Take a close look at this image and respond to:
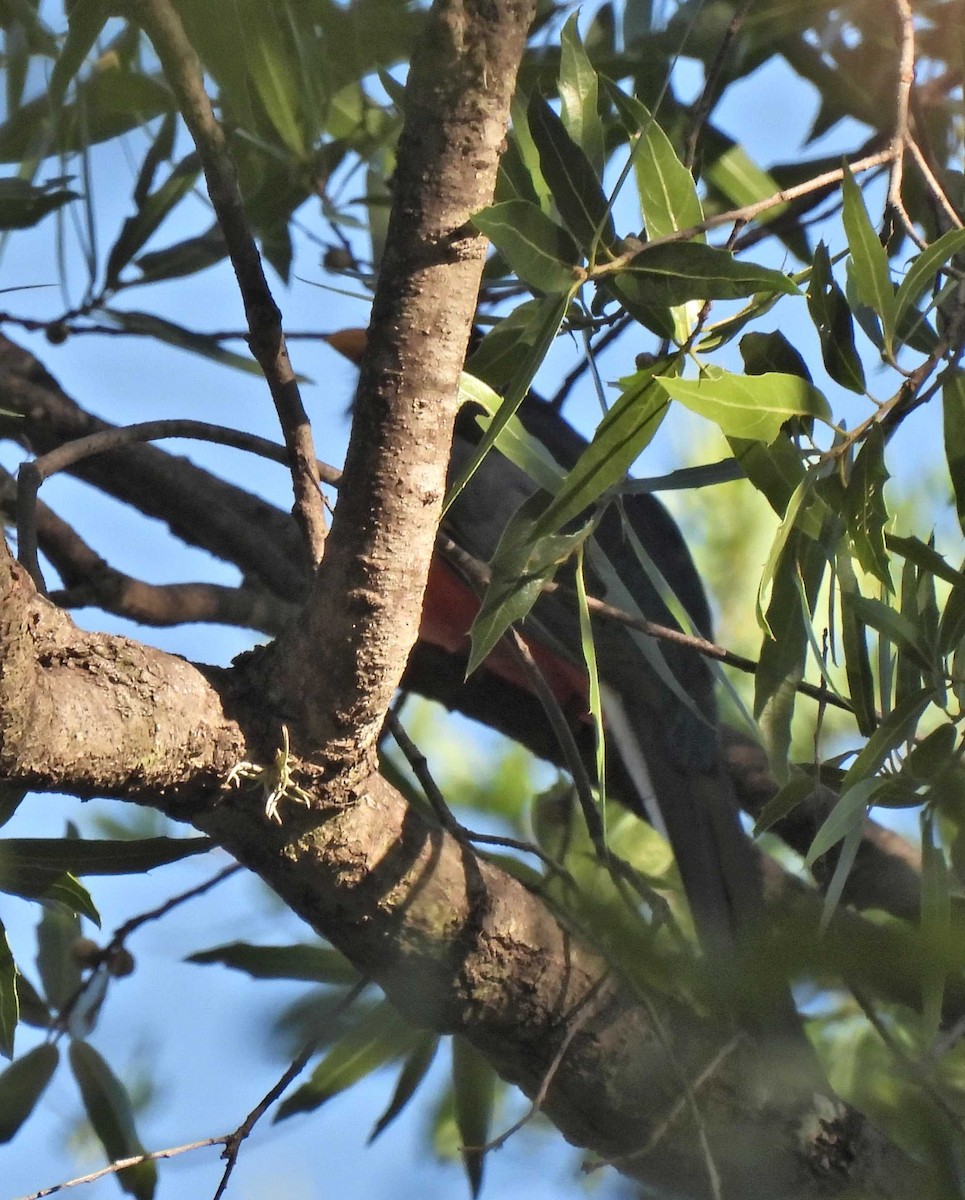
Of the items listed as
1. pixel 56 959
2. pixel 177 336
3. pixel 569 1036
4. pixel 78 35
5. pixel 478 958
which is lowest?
pixel 569 1036

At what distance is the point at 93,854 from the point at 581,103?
0.84m

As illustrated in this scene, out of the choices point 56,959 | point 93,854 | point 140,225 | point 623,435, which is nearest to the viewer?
point 623,435

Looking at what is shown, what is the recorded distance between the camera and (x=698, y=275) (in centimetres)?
88

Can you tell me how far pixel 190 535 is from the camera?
7.66ft

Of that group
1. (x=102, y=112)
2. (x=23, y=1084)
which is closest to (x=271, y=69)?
(x=102, y=112)

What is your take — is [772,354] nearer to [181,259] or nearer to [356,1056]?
[356,1056]

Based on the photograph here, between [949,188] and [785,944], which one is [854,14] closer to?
[949,188]

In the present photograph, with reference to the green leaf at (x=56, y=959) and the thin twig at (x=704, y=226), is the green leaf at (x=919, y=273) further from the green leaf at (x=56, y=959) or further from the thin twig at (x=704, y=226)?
the green leaf at (x=56, y=959)

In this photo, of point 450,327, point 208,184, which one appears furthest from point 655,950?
point 208,184

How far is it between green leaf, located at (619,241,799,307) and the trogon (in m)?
1.12

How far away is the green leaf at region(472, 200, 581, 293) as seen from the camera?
822 millimetres

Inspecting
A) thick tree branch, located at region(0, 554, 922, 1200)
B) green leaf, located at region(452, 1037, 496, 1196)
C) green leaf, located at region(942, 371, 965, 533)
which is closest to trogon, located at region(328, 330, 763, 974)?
green leaf, located at region(452, 1037, 496, 1196)

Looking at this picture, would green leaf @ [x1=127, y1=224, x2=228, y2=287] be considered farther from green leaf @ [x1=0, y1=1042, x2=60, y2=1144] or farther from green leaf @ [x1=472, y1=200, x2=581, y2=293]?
green leaf @ [x1=472, y1=200, x2=581, y2=293]

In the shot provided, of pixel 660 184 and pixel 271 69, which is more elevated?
pixel 271 69
